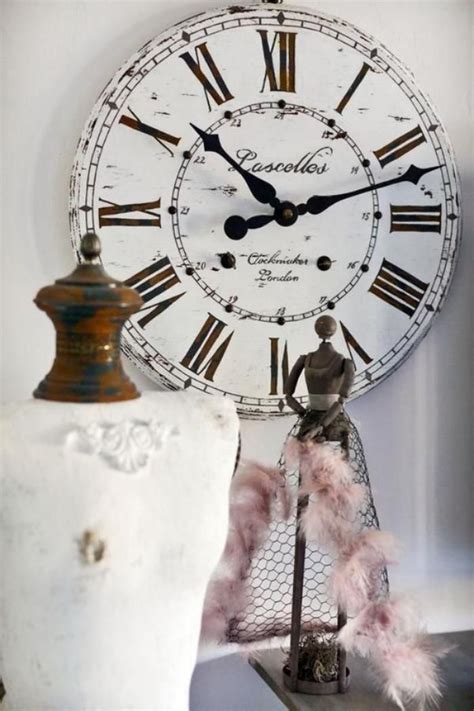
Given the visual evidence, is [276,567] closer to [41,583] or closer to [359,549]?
[359,549]

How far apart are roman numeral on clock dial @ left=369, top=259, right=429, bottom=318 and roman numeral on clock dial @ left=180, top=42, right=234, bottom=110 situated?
14.6 inches

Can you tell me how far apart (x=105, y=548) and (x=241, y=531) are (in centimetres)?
38

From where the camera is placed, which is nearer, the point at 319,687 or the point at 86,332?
the point at 86,332

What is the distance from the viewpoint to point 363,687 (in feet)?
3.81

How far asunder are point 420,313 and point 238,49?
51 centimetres

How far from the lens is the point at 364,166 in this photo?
132 cm

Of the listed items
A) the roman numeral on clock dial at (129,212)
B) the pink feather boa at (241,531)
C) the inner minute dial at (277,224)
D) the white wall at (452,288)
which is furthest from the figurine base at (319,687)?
the roman numeral on clock dial at (129,212)

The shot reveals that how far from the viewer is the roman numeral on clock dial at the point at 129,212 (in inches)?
47.7

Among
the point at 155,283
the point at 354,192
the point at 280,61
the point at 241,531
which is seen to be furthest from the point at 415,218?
the point at 241,531

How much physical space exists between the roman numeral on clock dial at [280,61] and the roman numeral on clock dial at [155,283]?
1.04 ft

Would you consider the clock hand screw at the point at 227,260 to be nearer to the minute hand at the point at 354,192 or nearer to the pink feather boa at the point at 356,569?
the minute hand at the point at 354,192

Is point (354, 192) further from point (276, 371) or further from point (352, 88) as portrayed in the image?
point (276, 371)

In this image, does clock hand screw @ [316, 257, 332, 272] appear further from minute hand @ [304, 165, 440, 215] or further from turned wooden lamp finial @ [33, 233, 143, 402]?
turned wooden lamp finial @ [33, 233, 143, 402]

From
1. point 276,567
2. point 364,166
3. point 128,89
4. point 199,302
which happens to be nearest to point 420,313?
point 364,166
